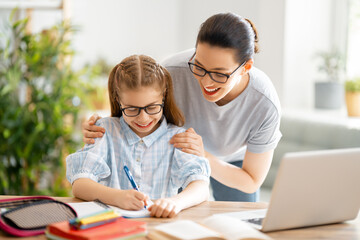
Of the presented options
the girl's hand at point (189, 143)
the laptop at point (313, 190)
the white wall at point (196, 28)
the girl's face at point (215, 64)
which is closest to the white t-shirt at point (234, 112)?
the girl's face at point (215, 64)

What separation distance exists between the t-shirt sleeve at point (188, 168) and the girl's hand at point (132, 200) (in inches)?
9.1

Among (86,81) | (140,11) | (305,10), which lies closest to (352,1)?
(305,10)

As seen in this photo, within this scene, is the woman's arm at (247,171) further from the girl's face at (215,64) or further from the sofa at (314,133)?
the sofa at (314,133)

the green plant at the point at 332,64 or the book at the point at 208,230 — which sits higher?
the green plant at the point at 332,64

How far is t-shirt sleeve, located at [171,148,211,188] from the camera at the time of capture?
58.2 inches

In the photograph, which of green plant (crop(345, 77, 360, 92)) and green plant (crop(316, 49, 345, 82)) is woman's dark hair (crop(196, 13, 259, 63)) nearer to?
green plant (crop(345, 77, 360, 92))

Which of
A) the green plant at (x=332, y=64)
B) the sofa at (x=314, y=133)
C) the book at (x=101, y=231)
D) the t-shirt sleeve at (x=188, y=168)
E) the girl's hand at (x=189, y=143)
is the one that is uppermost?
the green plant at (x=332, y=64)

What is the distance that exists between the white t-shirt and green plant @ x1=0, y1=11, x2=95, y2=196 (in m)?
1.49

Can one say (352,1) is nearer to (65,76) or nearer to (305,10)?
(305,10)

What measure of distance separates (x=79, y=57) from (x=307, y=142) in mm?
2075

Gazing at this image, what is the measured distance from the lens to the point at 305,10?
364cm

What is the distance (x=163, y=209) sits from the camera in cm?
125

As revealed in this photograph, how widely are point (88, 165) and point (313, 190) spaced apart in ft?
2.27

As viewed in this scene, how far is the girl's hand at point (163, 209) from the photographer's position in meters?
1.25
